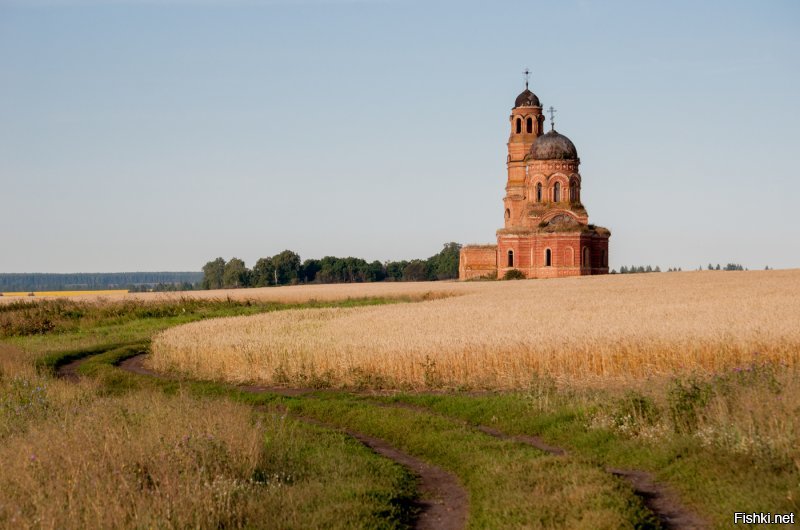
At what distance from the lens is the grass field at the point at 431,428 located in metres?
10.8

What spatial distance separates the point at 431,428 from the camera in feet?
55.4

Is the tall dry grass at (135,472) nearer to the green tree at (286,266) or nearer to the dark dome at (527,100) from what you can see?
the dark dome at (527,100)

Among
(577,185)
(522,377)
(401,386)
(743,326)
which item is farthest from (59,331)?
(577,185)

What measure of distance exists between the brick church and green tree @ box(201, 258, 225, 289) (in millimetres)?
83618

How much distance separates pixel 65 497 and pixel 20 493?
2.82ft

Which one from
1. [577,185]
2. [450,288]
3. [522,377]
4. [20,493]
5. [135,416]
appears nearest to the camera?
[20,493]

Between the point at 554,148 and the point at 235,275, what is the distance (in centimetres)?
8181

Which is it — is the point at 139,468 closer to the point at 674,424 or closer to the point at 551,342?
the point at 674,424

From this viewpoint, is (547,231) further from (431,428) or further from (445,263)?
(445,263)

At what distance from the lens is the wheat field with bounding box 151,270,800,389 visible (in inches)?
858

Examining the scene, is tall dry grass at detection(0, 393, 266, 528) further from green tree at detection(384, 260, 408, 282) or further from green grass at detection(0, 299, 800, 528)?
green tree at detection(384, 260, 408, 282)

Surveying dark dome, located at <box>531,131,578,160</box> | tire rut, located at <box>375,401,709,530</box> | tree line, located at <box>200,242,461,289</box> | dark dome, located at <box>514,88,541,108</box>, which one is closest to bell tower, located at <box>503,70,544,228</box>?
dark dome, located at <box>514,88,541,108</box>

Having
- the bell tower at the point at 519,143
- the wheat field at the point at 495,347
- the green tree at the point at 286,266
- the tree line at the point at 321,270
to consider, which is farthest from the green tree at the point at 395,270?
the wheat field at the point at 495,347

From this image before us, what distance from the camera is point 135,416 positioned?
15.4m
